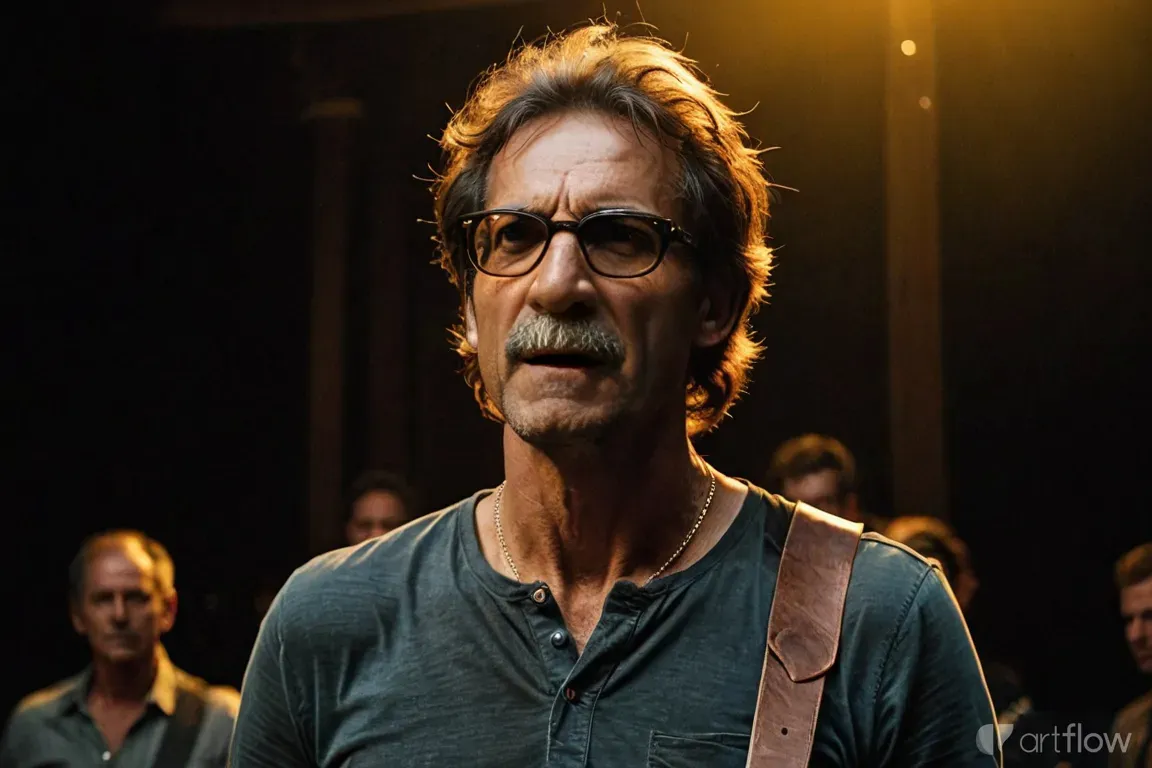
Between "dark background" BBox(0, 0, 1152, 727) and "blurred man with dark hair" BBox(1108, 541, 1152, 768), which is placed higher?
"dark background" BBox(0, 0, 1152, 727)

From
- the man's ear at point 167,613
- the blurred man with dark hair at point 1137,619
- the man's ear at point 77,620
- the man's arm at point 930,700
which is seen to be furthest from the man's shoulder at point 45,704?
the man's arm at point 930,700

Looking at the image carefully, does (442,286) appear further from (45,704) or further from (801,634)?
(801,634)

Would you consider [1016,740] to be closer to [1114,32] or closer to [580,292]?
[1114,32]

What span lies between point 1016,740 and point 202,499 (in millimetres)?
3350

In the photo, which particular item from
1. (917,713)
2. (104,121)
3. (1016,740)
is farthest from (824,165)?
(917,713)

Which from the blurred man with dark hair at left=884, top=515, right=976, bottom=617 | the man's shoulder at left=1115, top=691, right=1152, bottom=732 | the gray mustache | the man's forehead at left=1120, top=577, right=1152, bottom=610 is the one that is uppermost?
the gray mustache

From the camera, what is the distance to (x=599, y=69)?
2.52 metres

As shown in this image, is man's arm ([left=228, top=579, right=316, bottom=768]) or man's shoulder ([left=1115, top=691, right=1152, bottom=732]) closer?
man's arm ([left=228, top=579, right=316, bottom=768])

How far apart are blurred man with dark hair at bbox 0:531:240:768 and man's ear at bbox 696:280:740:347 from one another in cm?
318

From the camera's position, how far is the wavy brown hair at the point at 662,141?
248 centimetres

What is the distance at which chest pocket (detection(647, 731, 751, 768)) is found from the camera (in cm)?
218

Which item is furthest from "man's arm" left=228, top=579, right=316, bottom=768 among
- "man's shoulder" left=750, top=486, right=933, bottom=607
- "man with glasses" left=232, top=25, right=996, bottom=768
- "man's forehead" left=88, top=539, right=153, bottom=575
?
"man's forehead" left=88, top=539, right=153, bottom=575

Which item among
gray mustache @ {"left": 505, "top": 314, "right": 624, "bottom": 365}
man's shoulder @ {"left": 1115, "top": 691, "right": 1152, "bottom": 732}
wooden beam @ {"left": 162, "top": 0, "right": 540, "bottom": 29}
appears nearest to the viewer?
gray mustache @ {"left": 505, "top": 314, "right": 624, "bottom": 365}

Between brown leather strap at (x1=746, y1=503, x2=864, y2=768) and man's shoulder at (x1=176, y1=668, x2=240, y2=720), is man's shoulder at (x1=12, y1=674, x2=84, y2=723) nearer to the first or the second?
man's shoulder at (x1=176, y1=668, x2=240, y2=720)
